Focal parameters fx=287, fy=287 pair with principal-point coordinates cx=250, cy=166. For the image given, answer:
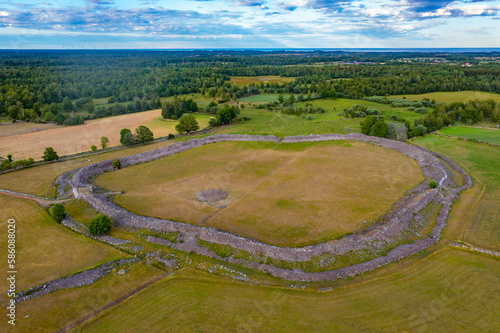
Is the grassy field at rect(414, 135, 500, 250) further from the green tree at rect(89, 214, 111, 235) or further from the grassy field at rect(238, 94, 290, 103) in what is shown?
the grassy field at rect(238, 94, 290, 103)

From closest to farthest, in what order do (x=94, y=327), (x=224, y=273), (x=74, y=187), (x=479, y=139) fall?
(x=94, y=327)
(x=224, y=273)
(x=74, y=187)
(x=479, y=139)

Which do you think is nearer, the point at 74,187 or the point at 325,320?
the point at 325,320

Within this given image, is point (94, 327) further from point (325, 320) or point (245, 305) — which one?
point (325, 320)

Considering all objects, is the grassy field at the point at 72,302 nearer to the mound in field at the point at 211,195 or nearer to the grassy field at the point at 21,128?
the mound in field at the point at 211,195

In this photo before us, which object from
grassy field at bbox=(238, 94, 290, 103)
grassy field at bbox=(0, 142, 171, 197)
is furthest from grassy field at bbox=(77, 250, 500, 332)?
grassy field at bbox=(238, 94, 290, 103)

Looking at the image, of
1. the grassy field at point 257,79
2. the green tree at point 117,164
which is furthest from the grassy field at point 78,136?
the grassy field at point 257,79

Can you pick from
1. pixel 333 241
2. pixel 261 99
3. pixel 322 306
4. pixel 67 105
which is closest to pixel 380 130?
pixel 333 241

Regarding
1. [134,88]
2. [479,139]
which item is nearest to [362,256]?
[479,139]

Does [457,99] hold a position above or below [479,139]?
above
